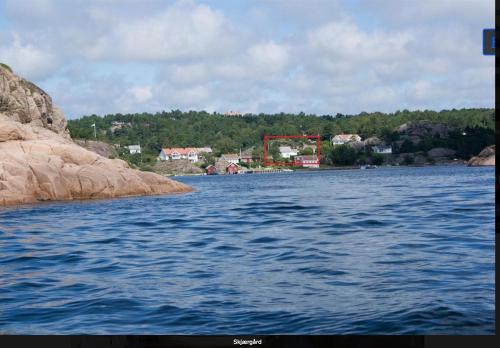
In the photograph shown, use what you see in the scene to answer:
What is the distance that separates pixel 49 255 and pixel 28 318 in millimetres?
4000

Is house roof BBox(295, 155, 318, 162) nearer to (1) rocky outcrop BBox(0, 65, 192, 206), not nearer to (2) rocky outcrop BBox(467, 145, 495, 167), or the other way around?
(1) rocky outcrop BBox(0, 65, 192, 206)

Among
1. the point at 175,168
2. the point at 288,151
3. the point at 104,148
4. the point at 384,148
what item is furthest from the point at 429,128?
the point at 175,168

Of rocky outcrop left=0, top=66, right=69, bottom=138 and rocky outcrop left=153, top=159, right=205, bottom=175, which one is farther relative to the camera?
rocky outcrop left=153, top=159, right=205, bottom=175

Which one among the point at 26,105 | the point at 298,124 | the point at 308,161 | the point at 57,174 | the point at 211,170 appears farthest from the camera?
the point at 211,170

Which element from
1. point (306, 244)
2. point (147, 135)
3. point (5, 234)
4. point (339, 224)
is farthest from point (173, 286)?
point (147, 135)

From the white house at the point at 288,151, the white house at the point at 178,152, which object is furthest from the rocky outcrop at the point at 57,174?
the white house at the point at 288,151

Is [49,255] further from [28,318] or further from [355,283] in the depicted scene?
[355,283]

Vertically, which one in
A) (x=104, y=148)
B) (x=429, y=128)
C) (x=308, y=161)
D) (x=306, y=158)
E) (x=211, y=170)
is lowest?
(x=211, y=170)

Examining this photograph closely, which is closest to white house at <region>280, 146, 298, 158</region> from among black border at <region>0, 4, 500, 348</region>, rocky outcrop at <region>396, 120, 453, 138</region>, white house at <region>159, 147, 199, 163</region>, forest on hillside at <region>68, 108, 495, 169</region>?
white house at <region>159, 147, 199, 163</region>

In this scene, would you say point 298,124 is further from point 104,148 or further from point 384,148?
point 104,148

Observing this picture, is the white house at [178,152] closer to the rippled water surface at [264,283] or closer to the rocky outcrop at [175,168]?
the rocky outcrop at [175,168]

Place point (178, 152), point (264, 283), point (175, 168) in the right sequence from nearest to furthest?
point (264, 283), point (178, 152), point (175, 168)

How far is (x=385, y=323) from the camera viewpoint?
392 cm

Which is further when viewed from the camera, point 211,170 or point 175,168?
point 211,170
